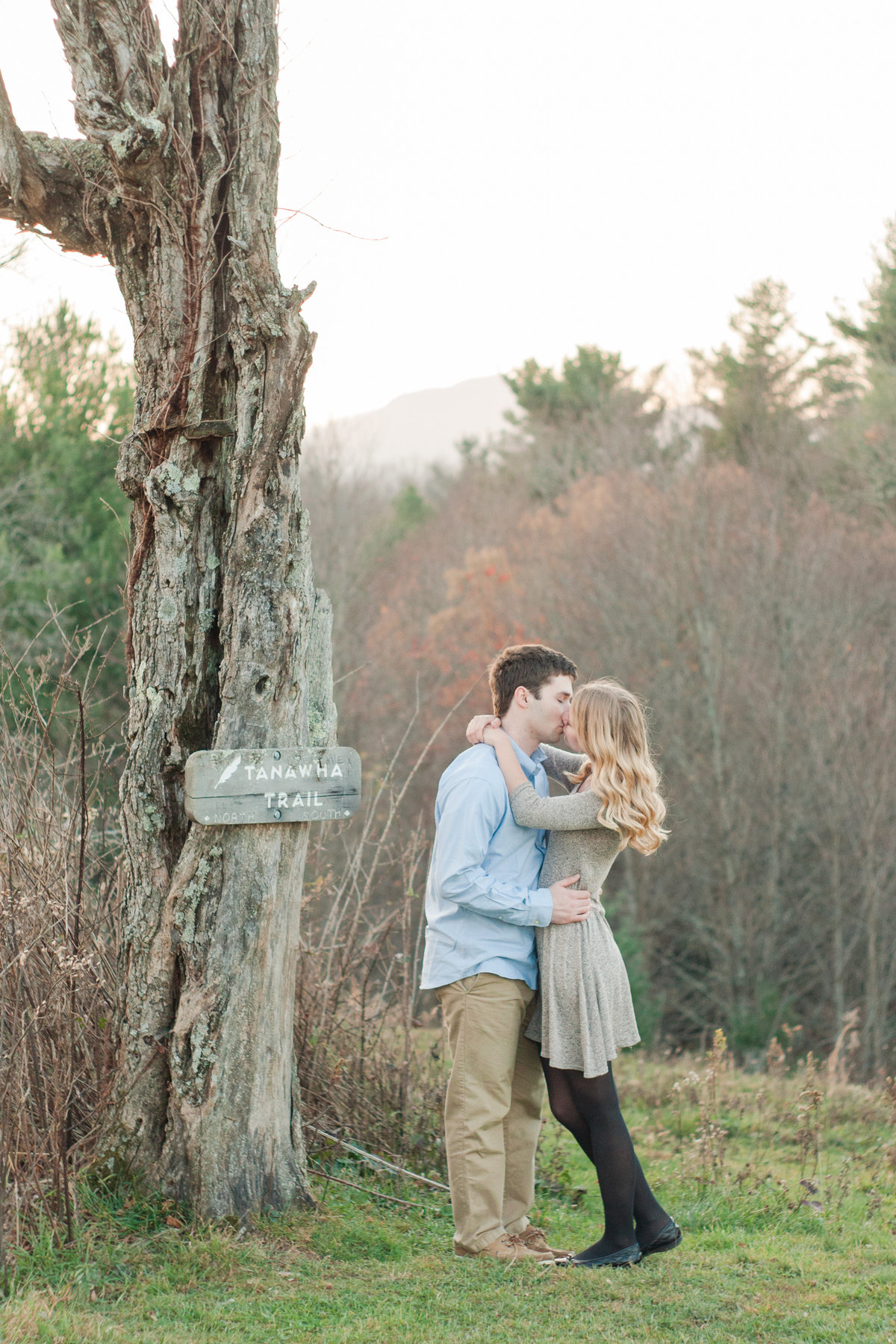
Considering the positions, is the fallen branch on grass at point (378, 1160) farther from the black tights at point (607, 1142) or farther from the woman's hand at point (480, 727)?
the woman's hand at point (480, 727)

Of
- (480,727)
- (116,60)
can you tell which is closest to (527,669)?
(480,727)

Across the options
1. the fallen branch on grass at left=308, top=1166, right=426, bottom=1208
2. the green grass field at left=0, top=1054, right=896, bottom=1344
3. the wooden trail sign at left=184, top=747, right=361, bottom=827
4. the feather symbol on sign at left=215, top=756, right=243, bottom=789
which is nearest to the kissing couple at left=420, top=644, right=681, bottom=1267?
the green grass field at left=0, top=1054, right=896, bottom=1344

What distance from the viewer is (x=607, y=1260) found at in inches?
132

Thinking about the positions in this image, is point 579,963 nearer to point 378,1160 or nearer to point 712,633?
point 378,1160

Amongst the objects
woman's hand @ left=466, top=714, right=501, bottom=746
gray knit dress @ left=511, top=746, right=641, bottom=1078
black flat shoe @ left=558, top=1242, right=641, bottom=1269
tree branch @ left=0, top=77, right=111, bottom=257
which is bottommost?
black flat shoe @ left=558, top=1242, right=641, bottom=1269

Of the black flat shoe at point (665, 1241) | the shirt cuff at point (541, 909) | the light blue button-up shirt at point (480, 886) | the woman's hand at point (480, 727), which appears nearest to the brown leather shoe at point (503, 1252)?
the black flat shoe at point (665, 1241)

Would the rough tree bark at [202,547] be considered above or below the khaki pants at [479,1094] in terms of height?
above

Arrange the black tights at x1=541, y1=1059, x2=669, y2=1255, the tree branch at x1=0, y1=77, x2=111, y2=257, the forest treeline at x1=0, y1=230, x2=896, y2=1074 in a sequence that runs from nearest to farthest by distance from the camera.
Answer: the black tights at x1=541, y1=1059, x2=669, y2=1255 → the tree branch at x1=0, y1=77, x2=111, y2=257 → the forest treeline at x1=0, y1=230, x2=896, y2=1074

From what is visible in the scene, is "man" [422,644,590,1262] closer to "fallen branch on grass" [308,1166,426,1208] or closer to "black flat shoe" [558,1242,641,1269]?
"black flat shoe" [558,1242,641,1269]

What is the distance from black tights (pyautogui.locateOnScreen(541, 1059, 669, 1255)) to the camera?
3.33 m

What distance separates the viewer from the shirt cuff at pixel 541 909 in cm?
338

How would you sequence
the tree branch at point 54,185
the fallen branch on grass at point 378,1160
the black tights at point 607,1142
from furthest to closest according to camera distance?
1. the fallen branch on grass at point 378,1160
2. the tree branch at point 54,185
3. the black tights at point 607,1142

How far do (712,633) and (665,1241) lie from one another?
14.6 m

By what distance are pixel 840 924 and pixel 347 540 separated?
12.0m
